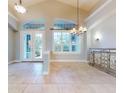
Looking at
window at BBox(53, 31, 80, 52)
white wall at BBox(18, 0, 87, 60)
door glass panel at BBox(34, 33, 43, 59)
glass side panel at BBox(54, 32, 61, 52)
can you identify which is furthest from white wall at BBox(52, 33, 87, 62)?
door glass panel at BBox(34, 33, 43, 59)

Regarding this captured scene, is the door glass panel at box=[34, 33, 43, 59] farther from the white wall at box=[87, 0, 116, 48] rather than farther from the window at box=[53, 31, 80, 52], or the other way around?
the white wall at box=[87, 0, 116, 48]

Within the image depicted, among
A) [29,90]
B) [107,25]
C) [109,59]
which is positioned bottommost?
[29,90]

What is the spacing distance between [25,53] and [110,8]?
774 cm

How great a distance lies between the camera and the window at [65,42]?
13.2m

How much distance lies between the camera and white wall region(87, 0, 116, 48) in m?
8.05

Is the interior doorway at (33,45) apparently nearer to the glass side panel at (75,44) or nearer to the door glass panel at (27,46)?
the door glass panel at (27,46)

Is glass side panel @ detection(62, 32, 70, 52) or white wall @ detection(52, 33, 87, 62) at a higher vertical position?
glass side panel @ detection(62, 32, 70, 52)

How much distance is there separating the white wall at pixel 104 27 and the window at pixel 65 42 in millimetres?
1006

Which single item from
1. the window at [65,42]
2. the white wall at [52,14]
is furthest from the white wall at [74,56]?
the window at [65,42]

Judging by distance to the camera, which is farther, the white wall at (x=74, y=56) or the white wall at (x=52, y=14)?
the white wall at (x=74, y=56)

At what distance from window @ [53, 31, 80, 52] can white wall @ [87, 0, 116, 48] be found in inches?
39.6
